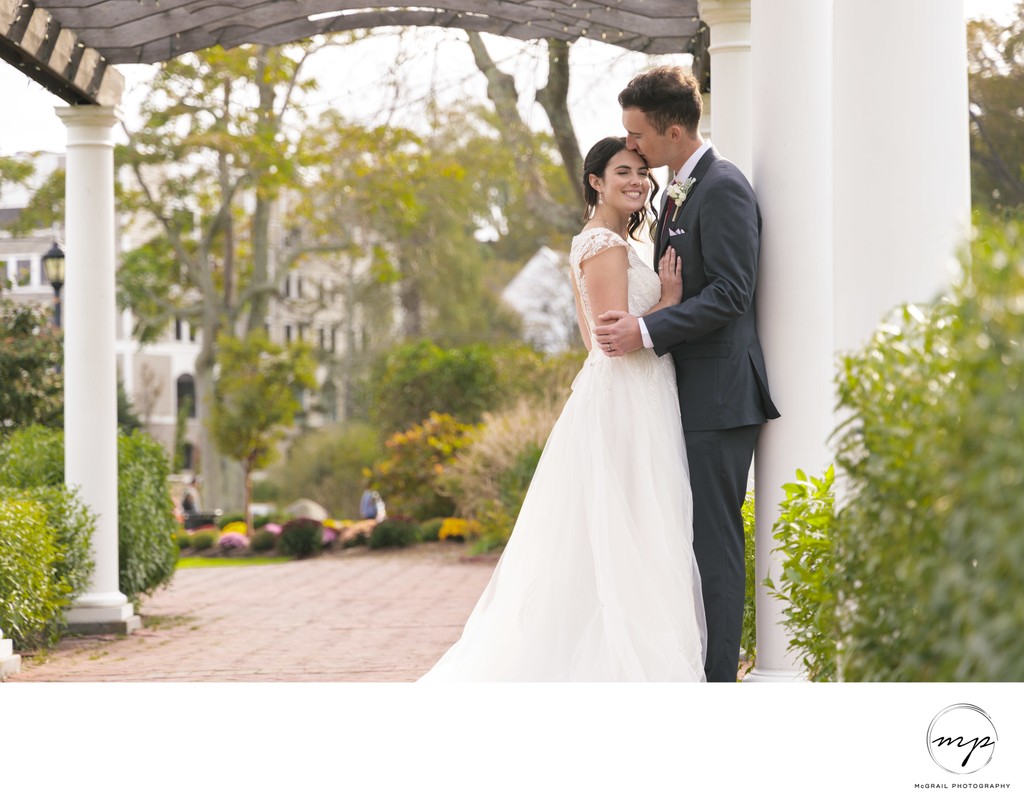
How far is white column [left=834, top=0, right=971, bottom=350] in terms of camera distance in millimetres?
3182

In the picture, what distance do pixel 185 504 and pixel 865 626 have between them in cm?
2581

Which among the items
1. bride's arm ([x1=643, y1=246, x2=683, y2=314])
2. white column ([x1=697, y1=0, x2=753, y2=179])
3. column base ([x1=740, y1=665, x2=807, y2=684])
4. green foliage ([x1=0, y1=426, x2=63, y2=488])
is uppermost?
white column ([x1=697, y1=0, x2=753, y2=179])

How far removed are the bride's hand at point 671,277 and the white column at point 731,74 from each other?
166cm

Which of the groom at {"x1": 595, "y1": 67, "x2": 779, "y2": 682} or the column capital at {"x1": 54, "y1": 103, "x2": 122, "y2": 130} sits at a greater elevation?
the column capital at {"x1": 54, "y1": 103, "x2": 122, "y2": 130}

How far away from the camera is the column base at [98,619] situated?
800 cm

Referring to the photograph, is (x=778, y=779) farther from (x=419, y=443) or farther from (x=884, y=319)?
(x=419, y=443)

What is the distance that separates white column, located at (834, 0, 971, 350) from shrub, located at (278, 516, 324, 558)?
1370cm

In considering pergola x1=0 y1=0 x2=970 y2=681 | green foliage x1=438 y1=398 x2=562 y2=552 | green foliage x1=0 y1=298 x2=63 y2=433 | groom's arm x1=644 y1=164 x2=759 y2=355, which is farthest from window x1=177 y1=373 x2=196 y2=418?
groom's arm x1=644 y1=164 x2=759 y2=355

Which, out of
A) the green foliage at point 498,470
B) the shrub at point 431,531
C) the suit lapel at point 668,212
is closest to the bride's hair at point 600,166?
the suit lapel at point 668,212

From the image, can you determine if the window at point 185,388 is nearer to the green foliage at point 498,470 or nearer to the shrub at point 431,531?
the shrub at point 431,531

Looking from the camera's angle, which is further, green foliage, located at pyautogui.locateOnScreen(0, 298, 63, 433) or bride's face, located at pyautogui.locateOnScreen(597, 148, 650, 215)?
green foliage, located at pyautogui.locateOnScreen(0, 298, 63, 433)

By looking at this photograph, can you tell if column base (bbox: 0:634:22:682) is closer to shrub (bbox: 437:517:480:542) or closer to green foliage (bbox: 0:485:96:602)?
green foliage (bbox: 0:485:96:602)

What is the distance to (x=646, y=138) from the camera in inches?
170

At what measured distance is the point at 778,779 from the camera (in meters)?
3.17
